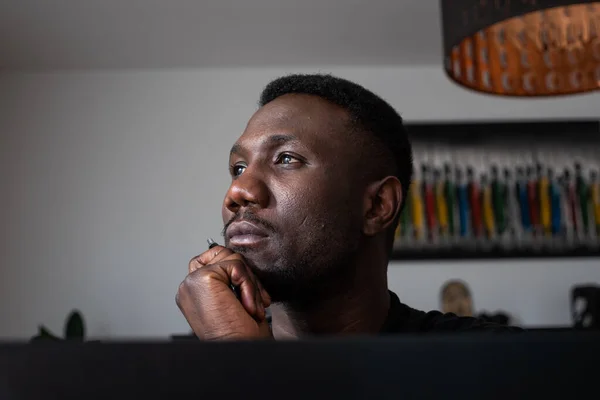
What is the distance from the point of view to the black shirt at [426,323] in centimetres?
96

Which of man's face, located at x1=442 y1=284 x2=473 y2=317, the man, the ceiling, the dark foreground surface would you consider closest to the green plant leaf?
the ceiling

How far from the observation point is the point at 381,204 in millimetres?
1041

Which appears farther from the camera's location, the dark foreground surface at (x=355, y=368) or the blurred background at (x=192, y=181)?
the blurred background at (x=192, y=181)

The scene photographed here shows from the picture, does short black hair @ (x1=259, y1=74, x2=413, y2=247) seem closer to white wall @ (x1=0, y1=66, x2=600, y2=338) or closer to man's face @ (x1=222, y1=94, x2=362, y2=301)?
man's face @ (x1=222, y1=94, x2=362, y2=301)

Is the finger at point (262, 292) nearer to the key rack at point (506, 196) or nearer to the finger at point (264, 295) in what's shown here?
the finger at point (264, 295)

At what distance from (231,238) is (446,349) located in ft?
2.40

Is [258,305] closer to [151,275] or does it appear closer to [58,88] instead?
[151,275]

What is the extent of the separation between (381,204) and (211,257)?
0.99ft

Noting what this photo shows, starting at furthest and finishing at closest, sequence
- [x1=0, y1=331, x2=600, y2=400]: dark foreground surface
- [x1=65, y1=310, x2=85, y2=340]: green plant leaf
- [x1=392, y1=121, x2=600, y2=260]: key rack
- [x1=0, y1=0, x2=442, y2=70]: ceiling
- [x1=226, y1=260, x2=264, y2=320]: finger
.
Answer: [x1=392, y1=121, x2=600, y2=260]: key rack < [x1=65, y1=310, x2=85, y2=340]: green plant leaf < [x1=0, y1=0, x2=442, y2=70]: ceiling < [x1=226, y1=260, x2=264, y2=320]: finger < [x1=0, y1=331, x2=600, y2=400]: dark foreground surface

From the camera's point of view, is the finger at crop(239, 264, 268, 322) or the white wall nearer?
the finger at crop(239, 264, 268, 322)

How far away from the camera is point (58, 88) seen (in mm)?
3391

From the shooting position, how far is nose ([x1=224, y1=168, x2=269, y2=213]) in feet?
3.01

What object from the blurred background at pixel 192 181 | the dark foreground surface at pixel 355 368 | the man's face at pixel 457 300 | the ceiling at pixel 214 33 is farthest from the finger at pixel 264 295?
the blurred background at pixel 192 181

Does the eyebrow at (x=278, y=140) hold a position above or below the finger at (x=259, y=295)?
above
